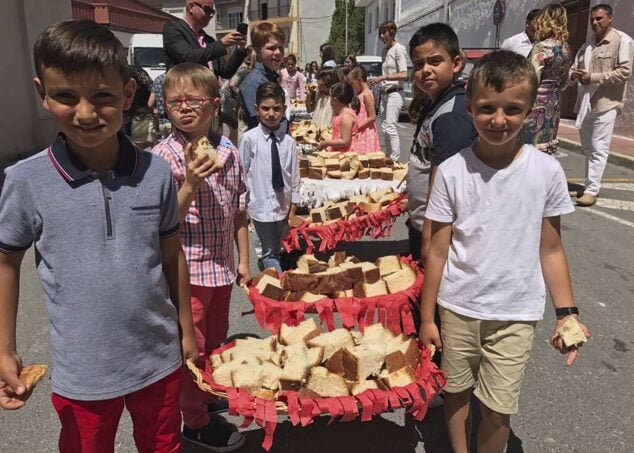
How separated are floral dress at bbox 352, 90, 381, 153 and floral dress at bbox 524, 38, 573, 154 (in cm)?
183

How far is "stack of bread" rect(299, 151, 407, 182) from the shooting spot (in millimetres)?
5496

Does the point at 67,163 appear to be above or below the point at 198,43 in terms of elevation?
below

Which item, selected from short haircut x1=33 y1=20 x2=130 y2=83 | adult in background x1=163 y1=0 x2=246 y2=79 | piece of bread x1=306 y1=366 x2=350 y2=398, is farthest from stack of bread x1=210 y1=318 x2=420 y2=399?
adult in background x1=163 y1=0 x2=246 y2=79

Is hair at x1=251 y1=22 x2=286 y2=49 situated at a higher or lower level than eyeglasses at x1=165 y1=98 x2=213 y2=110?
higher

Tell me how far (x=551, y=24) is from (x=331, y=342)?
4.68m

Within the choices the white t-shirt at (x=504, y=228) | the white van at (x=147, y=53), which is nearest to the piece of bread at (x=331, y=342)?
the white t-shirt at (x=504, y=228)

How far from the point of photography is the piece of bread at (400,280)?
292 cm

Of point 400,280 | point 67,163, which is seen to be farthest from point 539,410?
point 67,163

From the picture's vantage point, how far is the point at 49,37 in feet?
4.73

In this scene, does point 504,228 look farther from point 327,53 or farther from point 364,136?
point 327,53

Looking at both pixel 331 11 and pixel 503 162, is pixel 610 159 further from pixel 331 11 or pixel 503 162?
pixel 331 11

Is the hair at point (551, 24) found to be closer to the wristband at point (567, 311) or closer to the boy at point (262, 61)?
the boy at point (262, 61)

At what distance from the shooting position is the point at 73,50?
1428mm

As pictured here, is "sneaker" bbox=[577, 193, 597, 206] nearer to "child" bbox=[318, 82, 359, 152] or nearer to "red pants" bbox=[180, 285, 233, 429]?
"child" bbox=[318, 82, 359, 152]
